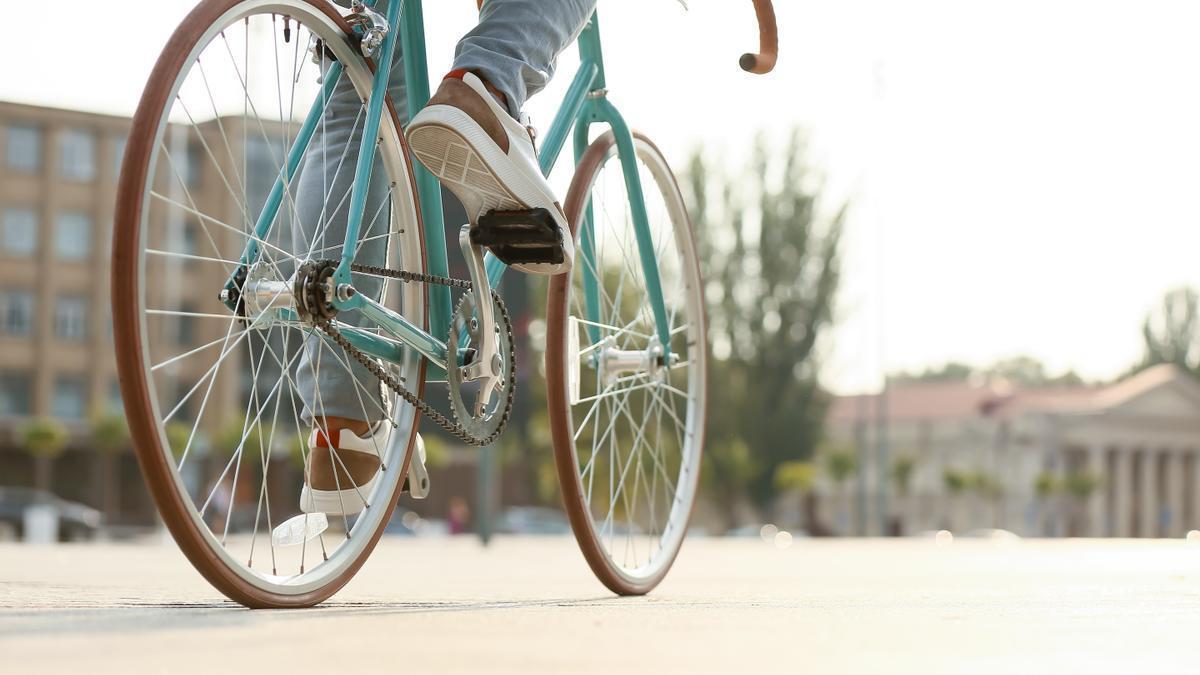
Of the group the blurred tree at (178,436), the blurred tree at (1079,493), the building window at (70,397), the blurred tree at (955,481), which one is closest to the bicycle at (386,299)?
the blurred tree at (178,436)

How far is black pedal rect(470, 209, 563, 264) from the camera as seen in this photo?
2742 millimetres

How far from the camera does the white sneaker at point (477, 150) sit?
254 cm

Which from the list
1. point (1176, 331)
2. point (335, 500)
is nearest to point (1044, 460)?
point (1176, 331)

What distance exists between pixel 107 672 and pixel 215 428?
5165cm

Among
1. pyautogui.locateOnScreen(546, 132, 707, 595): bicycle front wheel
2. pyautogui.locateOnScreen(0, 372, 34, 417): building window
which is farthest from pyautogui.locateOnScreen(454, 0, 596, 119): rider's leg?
pyautogui.locateOnScreen(0, 372, 34, 417): building window

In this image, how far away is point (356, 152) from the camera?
9.21 feet

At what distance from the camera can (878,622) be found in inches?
94.6

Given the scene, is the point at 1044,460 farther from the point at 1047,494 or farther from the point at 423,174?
the point at 423,174

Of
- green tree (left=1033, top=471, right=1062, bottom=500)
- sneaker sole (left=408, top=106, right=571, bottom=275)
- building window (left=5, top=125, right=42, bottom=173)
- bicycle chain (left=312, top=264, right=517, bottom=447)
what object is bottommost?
green tree (left=1033, top=471, right=1062, bottom=500)

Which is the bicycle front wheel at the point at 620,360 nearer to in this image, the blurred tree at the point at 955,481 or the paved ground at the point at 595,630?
the paved ground at the point at 595,630

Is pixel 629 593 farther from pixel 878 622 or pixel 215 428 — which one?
pixel 215 428

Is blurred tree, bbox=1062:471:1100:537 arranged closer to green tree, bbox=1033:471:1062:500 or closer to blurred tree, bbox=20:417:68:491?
green tree, bbox=1033:471:1062:500

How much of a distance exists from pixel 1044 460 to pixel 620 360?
229 feet

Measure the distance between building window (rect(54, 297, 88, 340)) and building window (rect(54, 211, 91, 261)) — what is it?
1.33 meters
